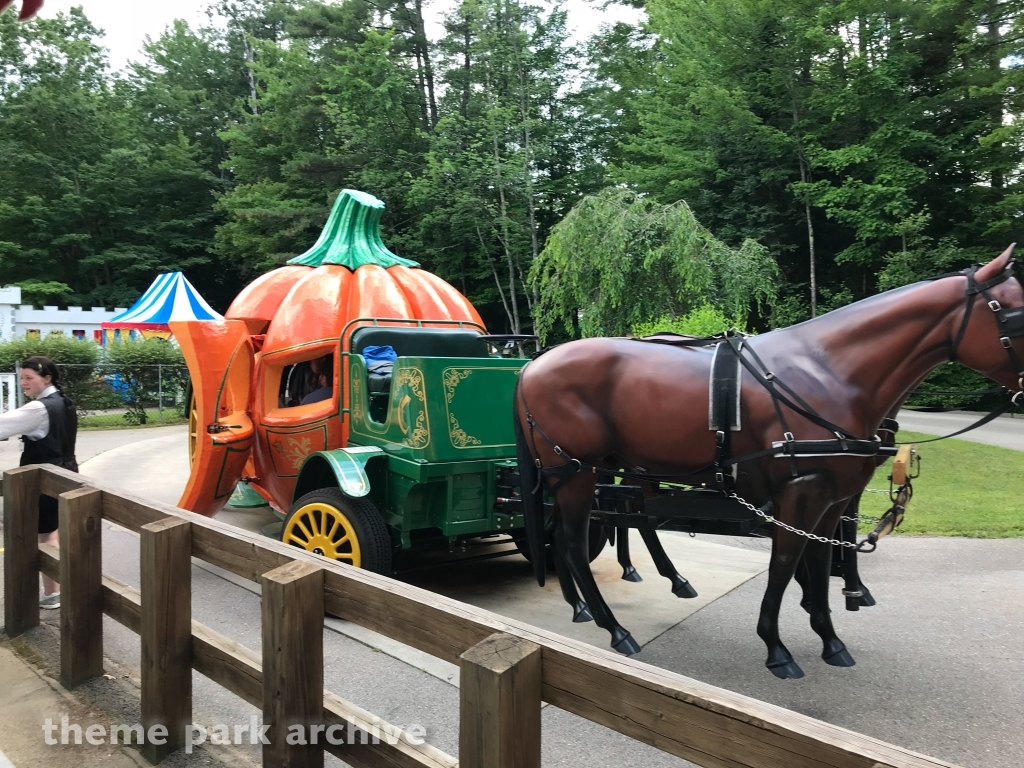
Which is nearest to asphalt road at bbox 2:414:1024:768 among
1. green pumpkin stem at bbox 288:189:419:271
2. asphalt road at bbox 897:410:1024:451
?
green pumpkin stem at bbox 288:189:419:271

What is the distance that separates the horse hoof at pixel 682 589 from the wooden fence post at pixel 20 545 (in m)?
3.89

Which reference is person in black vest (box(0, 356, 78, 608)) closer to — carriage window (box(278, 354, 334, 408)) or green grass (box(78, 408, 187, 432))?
carriage window (box(278, 354, 334, 408))

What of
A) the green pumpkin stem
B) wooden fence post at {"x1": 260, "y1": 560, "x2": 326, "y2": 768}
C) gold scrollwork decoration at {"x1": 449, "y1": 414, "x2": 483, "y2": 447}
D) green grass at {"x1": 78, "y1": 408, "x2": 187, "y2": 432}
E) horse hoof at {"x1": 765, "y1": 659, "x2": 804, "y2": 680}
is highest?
the green pumpkin stem

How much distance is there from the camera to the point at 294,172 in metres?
26.4

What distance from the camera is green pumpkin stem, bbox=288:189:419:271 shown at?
23.0 ft

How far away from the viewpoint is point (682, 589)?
4.88 metres

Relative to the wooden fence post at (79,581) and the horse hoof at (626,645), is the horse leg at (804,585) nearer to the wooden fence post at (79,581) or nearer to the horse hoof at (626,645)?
the horse hoof at (626,645)

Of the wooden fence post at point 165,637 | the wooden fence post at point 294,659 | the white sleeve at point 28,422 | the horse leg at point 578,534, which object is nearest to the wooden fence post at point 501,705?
the wooden fence post at point 294,659

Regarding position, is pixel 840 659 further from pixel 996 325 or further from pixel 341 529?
pixel 341 529

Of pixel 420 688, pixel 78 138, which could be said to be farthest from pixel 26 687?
pixel 78 138

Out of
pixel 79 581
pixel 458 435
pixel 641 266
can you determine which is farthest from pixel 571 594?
pixel 641 266

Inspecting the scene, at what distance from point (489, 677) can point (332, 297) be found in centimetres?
515

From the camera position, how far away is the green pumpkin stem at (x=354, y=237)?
7.00m

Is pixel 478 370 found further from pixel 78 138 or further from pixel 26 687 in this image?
pixel 78 138
